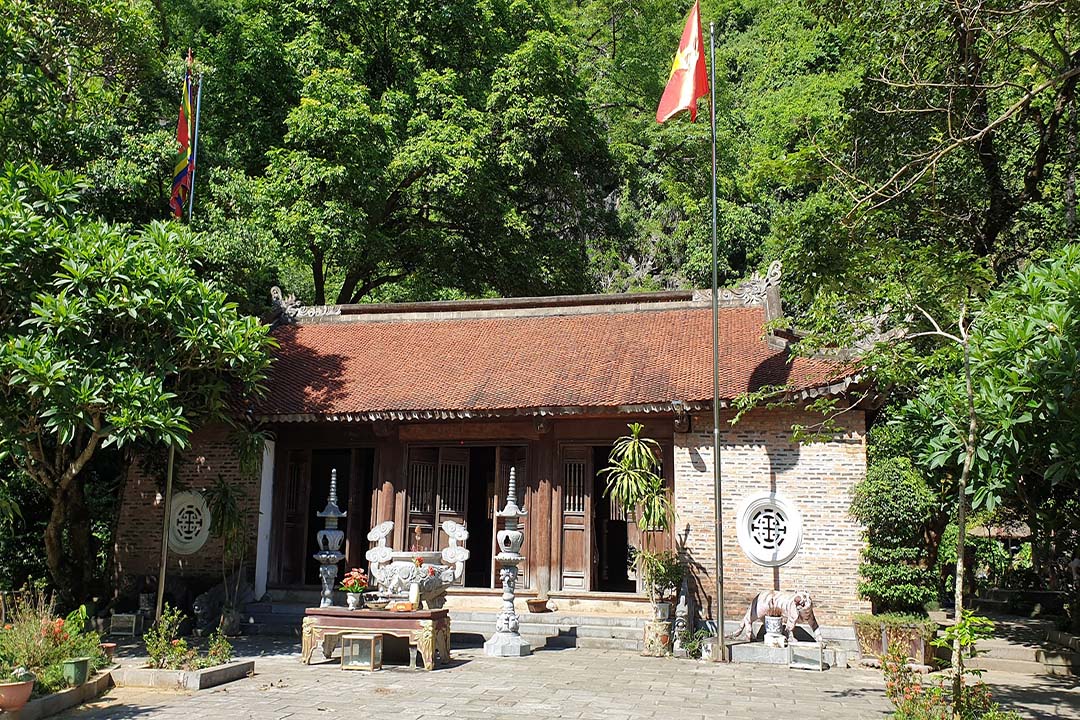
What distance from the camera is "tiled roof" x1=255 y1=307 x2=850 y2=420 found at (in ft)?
38.6

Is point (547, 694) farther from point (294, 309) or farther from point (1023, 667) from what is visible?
point (294, 309)

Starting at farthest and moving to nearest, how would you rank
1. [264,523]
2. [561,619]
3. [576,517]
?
[264,523], [576,517], [561,619]

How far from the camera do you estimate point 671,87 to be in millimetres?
11289

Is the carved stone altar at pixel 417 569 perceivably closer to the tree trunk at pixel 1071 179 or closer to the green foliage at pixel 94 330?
the green foliage at pixel 94 330

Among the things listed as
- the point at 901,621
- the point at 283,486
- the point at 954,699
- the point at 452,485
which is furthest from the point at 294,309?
the point at 954,699

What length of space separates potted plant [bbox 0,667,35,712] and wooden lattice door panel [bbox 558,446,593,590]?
6.84 metres

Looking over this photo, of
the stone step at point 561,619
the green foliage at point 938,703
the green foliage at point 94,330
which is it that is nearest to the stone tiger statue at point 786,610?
the stone step at point 561,619

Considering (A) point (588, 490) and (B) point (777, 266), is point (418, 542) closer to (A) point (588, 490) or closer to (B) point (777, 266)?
(A) point (588, 490)

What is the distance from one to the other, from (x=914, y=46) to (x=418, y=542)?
913cm

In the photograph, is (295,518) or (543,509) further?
(295,518)

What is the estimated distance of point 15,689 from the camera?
6.61 metres

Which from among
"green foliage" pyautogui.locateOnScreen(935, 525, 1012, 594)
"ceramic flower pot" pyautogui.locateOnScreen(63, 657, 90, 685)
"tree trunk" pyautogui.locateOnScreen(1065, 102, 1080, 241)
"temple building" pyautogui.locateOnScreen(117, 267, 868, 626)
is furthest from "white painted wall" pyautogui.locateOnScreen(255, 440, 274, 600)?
"tree trunk" pyautogui.locateOnScreen(1065, 102, 1080, 241)

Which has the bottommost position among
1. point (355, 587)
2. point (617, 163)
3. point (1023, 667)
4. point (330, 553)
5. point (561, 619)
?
point (1023, 667)

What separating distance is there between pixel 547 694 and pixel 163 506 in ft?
25.6
